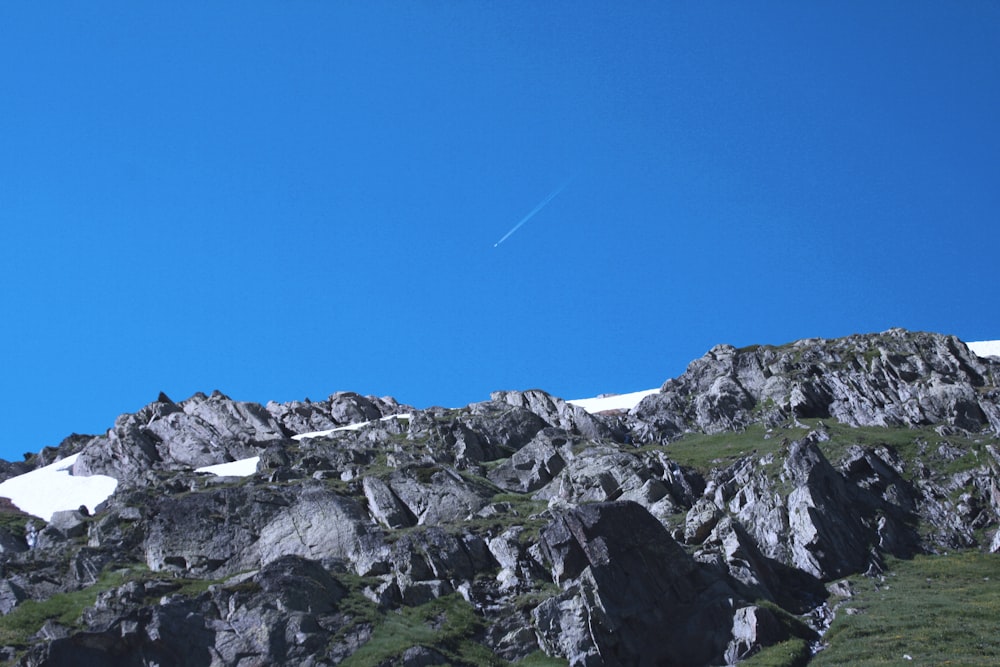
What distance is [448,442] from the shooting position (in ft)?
297

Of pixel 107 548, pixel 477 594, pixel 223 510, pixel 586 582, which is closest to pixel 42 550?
pixel 107 548

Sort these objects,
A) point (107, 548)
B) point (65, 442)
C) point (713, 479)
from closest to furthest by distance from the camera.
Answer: point (107, 548) → point (713, 479) → point (65, 442)

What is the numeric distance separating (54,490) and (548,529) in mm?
65123

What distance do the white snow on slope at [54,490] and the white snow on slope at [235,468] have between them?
1031 cm

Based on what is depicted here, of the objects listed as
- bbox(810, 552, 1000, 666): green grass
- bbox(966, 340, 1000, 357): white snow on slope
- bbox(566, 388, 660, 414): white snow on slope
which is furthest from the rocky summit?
bbox(966, 340, 1000, 357): white snow on slope

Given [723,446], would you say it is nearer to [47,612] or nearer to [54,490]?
[47,612]

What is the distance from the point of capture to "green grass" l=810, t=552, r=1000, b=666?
40.5 m

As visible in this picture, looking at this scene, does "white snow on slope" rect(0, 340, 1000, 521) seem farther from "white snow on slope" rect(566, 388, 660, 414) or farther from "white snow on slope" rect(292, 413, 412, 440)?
"white snow on slope" rect(566, 388, 660, 414)

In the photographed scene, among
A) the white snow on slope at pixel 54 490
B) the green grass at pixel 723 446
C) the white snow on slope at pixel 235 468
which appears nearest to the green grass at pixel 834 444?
the green grass at pixel 723 446

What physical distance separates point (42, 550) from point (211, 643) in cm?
2652

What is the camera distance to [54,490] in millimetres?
91938

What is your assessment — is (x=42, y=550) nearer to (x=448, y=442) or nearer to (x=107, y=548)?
(x=107, y=548)

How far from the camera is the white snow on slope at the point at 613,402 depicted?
382ft

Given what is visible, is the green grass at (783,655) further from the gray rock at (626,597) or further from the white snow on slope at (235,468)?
the white snow on slope at (235,468)
